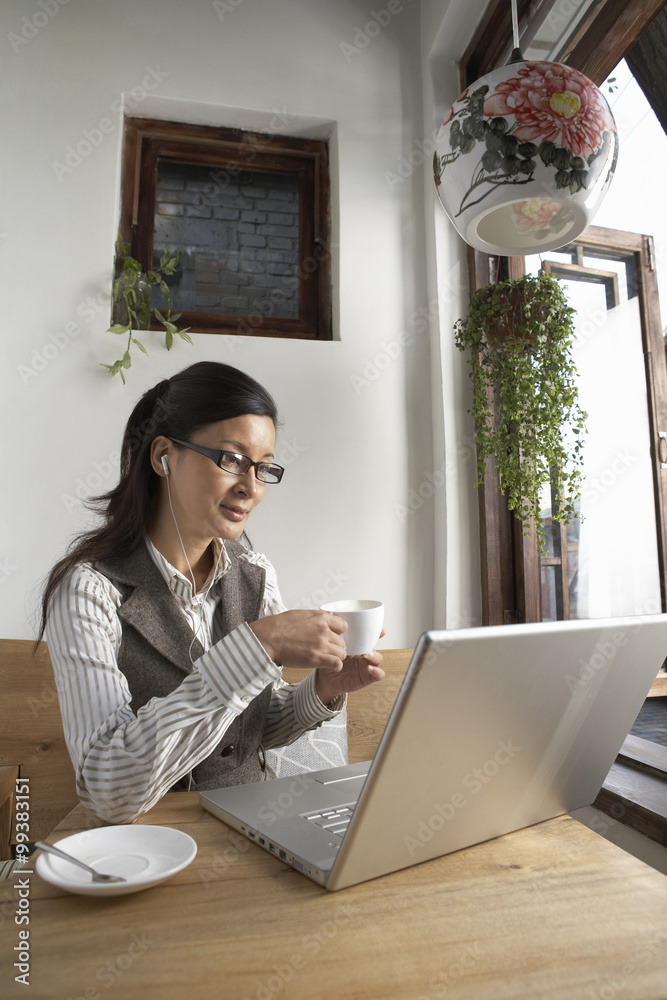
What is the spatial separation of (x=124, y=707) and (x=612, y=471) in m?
1.29

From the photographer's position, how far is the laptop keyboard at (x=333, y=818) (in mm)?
761

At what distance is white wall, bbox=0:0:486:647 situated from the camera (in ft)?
6.68

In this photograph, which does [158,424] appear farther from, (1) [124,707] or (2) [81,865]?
(2) [81,865]

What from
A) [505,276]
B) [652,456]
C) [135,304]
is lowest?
[652,456]

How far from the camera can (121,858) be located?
Answer: 677 millimetres

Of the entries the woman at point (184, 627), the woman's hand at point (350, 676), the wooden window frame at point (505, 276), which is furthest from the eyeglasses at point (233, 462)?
the wooden window frame at point (505, 276)

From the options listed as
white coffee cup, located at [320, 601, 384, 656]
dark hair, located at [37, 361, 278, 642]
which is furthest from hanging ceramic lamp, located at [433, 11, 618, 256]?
white coffee cup, located at [320, 601, 384, 656]

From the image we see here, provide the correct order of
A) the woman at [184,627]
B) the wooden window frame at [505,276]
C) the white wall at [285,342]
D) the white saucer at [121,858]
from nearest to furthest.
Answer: the white saucer at [121,858] < the woman at [184,627] < the wooden window frame at [505,276] < the white wall at [285,342]

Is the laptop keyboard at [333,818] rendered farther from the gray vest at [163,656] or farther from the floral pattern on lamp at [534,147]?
the floral pattern on lamp at [534,147]

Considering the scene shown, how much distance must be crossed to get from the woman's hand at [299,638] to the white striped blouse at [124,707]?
2 centimetres

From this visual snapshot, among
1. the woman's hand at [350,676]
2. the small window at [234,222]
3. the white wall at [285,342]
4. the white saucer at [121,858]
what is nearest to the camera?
the white saucer at [121,858]

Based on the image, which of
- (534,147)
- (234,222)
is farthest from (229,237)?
(534,147)

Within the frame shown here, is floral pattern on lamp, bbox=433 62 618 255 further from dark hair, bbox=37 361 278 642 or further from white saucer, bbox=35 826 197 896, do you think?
white saucer, bbox=35 826 197 896

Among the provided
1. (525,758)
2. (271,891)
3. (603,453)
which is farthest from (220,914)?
(603,453)
